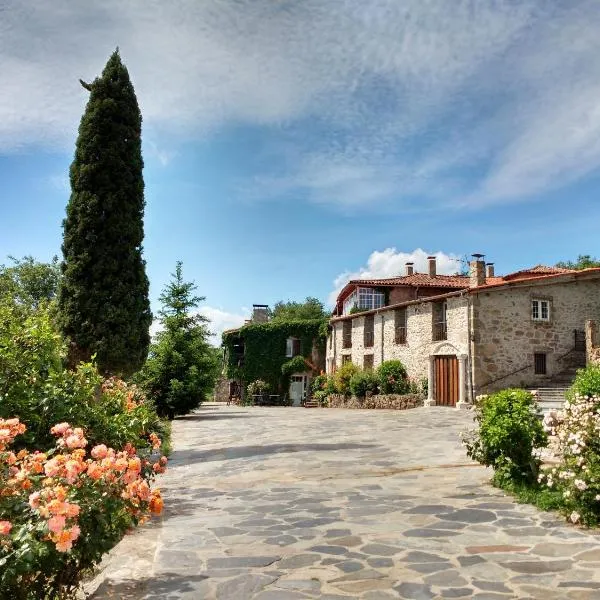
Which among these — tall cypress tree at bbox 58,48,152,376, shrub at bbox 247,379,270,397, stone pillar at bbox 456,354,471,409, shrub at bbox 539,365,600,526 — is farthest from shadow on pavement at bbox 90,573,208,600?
shrub at bbox 247,379,270,397

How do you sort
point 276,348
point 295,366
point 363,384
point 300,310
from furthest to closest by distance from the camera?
1. point 300,310
2. point 276,348
3. point 295,366
4. point 363,384

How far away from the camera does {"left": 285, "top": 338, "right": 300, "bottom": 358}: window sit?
124 ft

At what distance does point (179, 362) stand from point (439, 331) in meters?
11.5

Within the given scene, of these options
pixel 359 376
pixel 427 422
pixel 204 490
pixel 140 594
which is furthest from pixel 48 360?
pixel 359 376

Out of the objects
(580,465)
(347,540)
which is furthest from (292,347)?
(347,540)

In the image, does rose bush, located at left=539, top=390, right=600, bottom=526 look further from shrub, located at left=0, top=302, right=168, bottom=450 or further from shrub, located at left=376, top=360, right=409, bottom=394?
shrub, located at left=376, top=360, right=409, bottom=394

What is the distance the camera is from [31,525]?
304cm

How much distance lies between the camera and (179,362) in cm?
2397

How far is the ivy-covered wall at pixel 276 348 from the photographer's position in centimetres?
3750

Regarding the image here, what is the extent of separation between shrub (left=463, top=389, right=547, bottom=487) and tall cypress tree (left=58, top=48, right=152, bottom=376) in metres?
8.78

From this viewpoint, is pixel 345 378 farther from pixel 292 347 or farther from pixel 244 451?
pixel 244 451

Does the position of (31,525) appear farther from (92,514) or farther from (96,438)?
(96,438)

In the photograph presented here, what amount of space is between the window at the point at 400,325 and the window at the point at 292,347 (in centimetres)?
1055

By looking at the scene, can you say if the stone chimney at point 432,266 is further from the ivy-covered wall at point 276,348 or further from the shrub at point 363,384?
the shrub at point 363,384
